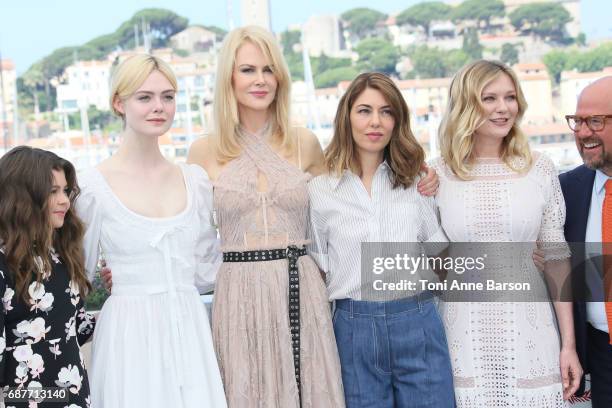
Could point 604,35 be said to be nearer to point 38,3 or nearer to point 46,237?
point 38,3

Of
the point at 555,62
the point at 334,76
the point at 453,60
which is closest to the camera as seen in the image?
the point at 334,76

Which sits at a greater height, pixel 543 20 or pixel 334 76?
pixel 543 20

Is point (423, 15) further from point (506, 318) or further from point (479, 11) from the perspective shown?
point (506, 318)

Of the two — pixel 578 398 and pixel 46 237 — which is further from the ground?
pixel 46 237

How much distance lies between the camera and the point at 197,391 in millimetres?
2156

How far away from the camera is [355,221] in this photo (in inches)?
92.4

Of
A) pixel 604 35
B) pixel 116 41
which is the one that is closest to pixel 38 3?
pixel 116 41

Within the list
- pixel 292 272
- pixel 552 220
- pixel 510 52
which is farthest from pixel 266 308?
pixel 510 52

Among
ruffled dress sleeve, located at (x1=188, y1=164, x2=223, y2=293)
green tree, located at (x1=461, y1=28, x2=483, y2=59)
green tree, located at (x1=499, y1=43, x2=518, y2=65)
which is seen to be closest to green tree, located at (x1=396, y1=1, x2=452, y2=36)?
green tree, located at (x1=461, y1=28, x2=483, y2=59)

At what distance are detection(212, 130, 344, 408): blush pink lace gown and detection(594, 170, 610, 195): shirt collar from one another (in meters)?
0.83

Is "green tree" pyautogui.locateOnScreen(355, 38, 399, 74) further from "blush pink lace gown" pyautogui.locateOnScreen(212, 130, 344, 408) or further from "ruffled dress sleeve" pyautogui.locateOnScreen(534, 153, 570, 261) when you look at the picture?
"blush pink lace gown" pyautogui.locateOnScreen(212, 130, 344, 408)

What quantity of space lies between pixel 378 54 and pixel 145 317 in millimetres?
36089

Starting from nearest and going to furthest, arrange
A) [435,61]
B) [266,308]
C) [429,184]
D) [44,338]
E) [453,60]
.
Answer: [44,338] < [266,308] < [429,184] < [435,61] < [453,60]

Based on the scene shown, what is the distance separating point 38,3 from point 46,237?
1540 inches
